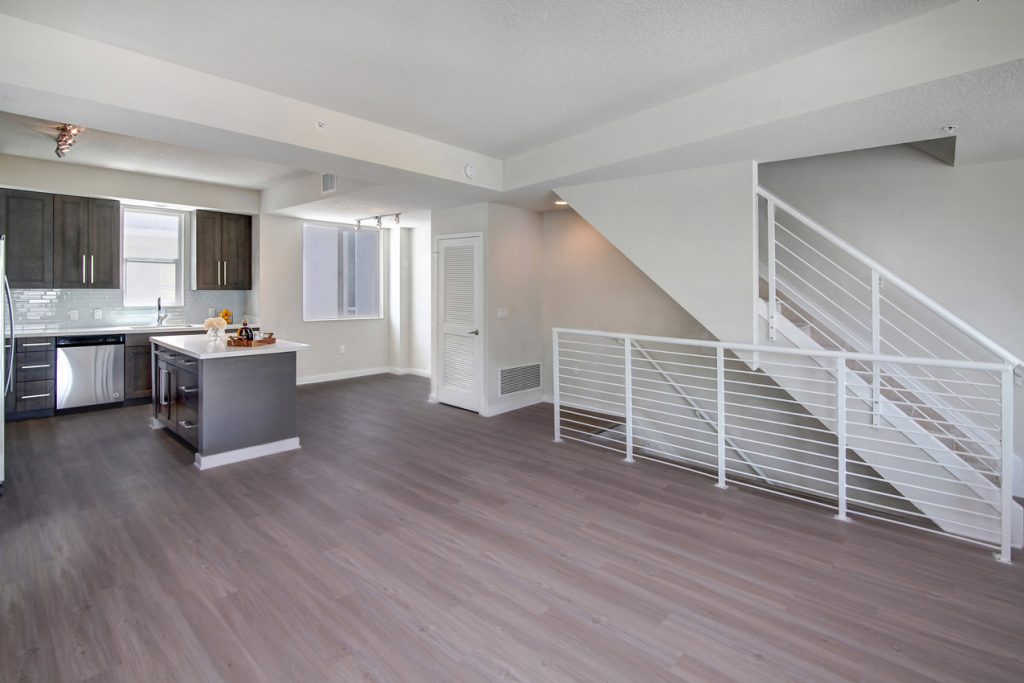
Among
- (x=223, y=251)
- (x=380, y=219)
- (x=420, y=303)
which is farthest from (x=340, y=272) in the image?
(x=223, y=251)

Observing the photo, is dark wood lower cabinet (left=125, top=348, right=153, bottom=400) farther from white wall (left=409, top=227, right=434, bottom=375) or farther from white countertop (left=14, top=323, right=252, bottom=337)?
white wall (left=409, top=227, right=434, bottom=375)

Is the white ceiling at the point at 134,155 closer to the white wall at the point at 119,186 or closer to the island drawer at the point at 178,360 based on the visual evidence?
the white wall at the point at 119,186

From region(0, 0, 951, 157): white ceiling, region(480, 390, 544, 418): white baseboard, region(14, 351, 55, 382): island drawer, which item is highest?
region(0, 0, 951, 157): white ceiling

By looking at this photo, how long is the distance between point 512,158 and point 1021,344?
428 centimetres

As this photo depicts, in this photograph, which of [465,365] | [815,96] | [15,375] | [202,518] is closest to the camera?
[815,96]

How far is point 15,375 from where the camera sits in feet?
16.8

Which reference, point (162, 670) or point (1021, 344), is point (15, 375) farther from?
point (1021, 344)

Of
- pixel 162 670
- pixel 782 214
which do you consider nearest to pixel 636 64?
pixel 782 214

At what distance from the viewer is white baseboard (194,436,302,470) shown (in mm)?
3879

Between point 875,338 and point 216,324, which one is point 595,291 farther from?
point 216,324

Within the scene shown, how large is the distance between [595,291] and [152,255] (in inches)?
227

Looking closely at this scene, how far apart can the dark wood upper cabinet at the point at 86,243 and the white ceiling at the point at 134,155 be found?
49 cm

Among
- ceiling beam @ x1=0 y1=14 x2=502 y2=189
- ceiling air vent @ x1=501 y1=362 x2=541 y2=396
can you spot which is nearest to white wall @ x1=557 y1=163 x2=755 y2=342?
ceiling beam @ x1=0 y1=14 x2=502 y2=189

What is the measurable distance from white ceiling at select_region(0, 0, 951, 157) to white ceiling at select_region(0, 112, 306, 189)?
2.36 metres
